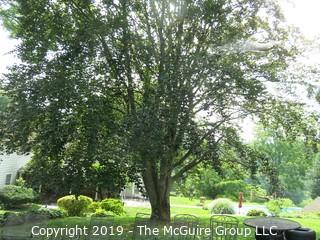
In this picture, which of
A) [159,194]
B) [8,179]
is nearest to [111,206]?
[159,194]

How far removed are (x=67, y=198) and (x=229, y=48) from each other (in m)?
8.78

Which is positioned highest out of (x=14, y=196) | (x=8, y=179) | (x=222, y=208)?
(x=8, y=179)

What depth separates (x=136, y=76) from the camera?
401 inches

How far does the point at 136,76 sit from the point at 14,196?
31.1 feet

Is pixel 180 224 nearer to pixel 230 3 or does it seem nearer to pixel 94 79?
pixel 94 79

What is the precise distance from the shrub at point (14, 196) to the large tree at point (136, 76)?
811 centimetres

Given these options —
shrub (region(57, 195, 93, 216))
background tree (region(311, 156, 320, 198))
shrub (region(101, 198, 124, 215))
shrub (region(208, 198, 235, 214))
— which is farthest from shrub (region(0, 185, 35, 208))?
background tree (region(311, 156, 320, 198))

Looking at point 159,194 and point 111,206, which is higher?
point 159,194

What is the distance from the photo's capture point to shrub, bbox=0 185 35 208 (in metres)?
16.2

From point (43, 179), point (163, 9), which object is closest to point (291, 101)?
point (163, 9)

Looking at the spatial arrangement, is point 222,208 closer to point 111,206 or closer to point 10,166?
point 111,206

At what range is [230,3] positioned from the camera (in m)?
9.66

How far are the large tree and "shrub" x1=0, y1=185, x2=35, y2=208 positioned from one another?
26.6 ft

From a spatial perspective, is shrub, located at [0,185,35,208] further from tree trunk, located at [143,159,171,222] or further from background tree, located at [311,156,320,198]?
background tree, located at [311,156,320,198]
